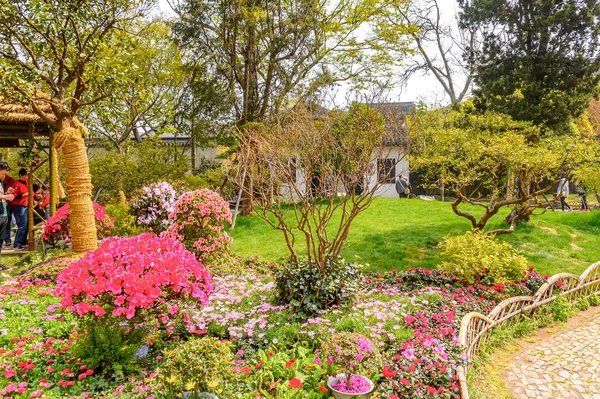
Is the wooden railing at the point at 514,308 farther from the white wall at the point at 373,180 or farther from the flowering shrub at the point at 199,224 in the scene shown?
the flowering shrub at the point at 199,224

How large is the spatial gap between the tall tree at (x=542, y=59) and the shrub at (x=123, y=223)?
9.30 m

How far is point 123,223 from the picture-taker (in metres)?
9.48

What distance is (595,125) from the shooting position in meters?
24.0

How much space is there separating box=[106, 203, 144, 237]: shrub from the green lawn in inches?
94.2

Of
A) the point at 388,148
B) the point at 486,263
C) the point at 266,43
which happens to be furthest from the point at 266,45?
the point at 486,263

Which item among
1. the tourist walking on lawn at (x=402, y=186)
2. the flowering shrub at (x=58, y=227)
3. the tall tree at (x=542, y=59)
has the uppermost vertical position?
the tall tree at (x=542, y=59)

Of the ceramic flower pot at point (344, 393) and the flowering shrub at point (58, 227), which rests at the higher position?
the flowering shrub at point (58, 227)

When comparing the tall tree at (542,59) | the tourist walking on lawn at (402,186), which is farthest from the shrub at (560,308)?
the tourist walking on lawn at (402,186)

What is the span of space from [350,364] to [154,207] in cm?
748

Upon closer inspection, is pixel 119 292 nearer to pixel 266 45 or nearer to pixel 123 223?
pixel 123 223

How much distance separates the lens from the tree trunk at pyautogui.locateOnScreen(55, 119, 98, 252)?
23.9ft

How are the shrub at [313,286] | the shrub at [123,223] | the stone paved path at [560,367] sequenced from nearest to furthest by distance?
the stone paved path at [560,367]
the shrub at [313,286]
the shrub at [123,223]

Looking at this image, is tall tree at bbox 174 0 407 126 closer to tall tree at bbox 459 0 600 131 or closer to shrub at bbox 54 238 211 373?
tall tree at bbox 459 0 600 131

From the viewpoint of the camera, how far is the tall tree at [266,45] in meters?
12.8
